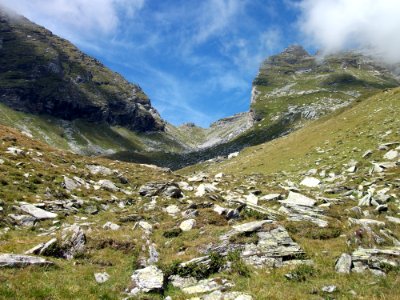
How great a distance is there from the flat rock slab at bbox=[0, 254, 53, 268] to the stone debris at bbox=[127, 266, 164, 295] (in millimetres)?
3316

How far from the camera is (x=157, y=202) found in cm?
2888

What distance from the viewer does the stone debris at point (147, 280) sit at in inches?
526

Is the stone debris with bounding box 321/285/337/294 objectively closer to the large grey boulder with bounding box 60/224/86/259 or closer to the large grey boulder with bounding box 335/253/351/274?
the large grey boulder with bounding box 335/253/351/274

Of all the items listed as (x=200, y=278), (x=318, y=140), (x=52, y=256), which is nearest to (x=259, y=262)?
(x=200, y=278)

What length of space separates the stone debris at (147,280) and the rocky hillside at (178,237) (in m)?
0.05

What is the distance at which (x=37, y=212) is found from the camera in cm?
2184

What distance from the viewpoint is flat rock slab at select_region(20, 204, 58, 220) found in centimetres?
2147

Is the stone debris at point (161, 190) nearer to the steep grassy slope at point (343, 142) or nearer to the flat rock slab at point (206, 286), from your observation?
the flat rock slab at point (206, 286)

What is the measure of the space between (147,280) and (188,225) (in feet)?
24.4

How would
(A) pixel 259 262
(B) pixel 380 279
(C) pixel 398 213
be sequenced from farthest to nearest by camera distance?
(C) pixel 398 213, (A) pixel 259 262, (B) pixel 380 279

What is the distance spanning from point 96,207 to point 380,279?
60.8ft

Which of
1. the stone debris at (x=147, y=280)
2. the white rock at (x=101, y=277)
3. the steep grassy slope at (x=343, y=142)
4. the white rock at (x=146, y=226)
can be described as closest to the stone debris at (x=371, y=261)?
the stone debris at (x=147, y=280)

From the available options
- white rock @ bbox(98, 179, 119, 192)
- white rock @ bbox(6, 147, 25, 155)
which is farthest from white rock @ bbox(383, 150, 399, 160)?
white rock @ bbox(6, 147, 25, 155)

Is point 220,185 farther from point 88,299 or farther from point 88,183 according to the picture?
point 88,299
